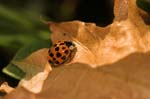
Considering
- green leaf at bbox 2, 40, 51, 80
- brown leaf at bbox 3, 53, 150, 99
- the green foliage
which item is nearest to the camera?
brown leaf at bbox 3, 53, 150, 99

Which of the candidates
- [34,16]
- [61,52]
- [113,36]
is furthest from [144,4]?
[34,16]

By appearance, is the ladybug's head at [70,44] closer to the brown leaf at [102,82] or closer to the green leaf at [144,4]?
the brown leaf at [102,82]

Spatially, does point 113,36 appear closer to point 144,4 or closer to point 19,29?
point 144,4

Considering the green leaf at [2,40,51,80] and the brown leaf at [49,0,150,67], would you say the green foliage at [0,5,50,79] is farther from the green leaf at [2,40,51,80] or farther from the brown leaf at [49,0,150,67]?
the brown leaf at [49,0,150,67]

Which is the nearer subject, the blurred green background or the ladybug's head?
the ladybug's head

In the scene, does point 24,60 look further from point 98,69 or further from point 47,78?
point 98,69

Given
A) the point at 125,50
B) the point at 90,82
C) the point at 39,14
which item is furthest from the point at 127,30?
the point at 39,14

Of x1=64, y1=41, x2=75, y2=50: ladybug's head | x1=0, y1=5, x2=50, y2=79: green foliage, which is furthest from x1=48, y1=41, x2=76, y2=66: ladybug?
x1=0, y1=5, x2=50, y2=79: green foliage
